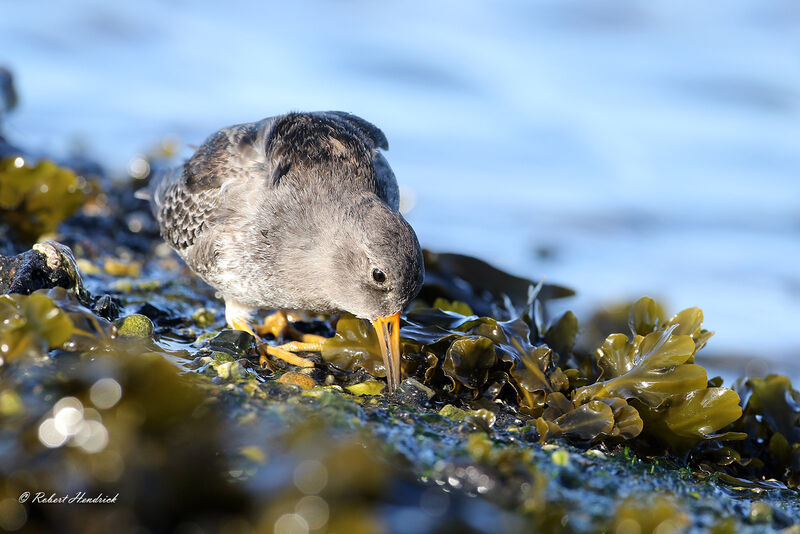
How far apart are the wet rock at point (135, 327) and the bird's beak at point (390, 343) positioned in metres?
1.24

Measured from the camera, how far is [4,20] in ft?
44.5

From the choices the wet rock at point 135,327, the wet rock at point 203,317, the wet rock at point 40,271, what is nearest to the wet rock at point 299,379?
the wet rock at point 135,327

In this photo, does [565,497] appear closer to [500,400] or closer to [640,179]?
[500,400]

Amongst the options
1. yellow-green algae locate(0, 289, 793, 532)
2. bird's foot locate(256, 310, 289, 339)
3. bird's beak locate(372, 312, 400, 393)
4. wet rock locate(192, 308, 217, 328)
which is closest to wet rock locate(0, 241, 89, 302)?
yellow-green algae locate(0, 289, 793, 532)

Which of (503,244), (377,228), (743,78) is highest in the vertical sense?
(743,78)

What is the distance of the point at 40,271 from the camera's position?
3754 mm

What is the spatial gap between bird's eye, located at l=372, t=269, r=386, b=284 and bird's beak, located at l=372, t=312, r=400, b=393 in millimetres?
213

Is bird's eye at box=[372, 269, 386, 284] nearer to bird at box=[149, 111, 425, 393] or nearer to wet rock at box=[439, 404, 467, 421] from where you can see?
bird at box=[149, 111, 425, 393]

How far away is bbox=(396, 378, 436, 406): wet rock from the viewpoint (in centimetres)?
362

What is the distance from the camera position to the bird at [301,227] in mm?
4230

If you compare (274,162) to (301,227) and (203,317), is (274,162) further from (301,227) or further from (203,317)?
(203,317)

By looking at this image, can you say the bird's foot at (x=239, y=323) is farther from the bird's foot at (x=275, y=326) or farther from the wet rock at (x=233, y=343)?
the wet rock at (x=233, y=343)

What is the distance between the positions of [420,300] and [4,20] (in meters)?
12.1

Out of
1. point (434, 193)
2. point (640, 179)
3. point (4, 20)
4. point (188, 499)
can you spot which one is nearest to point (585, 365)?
point (188, 499)
